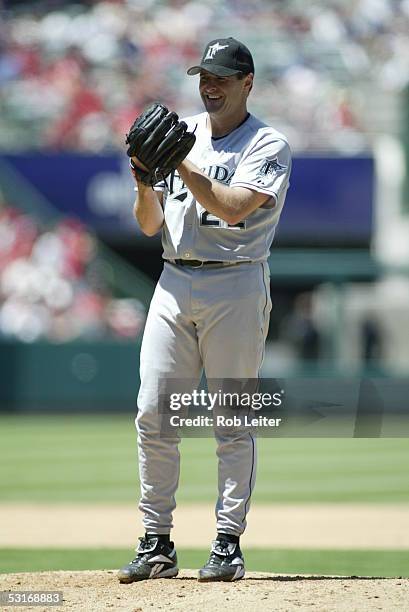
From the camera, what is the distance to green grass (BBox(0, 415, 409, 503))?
756 cm

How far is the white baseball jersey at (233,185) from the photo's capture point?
3.77 meters

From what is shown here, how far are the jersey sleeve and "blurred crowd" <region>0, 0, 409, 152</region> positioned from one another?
10629 mm

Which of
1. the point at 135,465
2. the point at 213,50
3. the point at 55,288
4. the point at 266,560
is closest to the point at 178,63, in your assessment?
the point at 55,288

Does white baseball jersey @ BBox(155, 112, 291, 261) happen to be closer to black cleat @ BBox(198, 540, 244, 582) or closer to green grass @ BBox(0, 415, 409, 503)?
black cleat @ BBox(198, 540, 244, 582)

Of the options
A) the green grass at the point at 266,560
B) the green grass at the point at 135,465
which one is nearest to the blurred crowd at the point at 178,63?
the green grass at the point at 135,465

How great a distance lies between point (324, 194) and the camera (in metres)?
14.2

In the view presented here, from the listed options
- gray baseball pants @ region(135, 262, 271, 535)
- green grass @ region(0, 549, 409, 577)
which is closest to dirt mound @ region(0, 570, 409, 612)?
gray baseball pants @ region(135, 262, 271, 535)

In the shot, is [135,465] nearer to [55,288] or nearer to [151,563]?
[55,288]

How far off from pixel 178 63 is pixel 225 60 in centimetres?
1225

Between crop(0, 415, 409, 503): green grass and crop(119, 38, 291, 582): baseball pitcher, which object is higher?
crop(119, 38, 291, 582): baseball pitcher

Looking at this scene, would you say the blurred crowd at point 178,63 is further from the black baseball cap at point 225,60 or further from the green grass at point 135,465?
the black baseball cap at point 225,60

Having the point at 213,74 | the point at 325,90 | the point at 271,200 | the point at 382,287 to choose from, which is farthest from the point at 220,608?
the point at 325,90

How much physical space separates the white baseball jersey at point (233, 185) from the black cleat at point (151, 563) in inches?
39.1

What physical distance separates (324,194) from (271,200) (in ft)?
34.6
